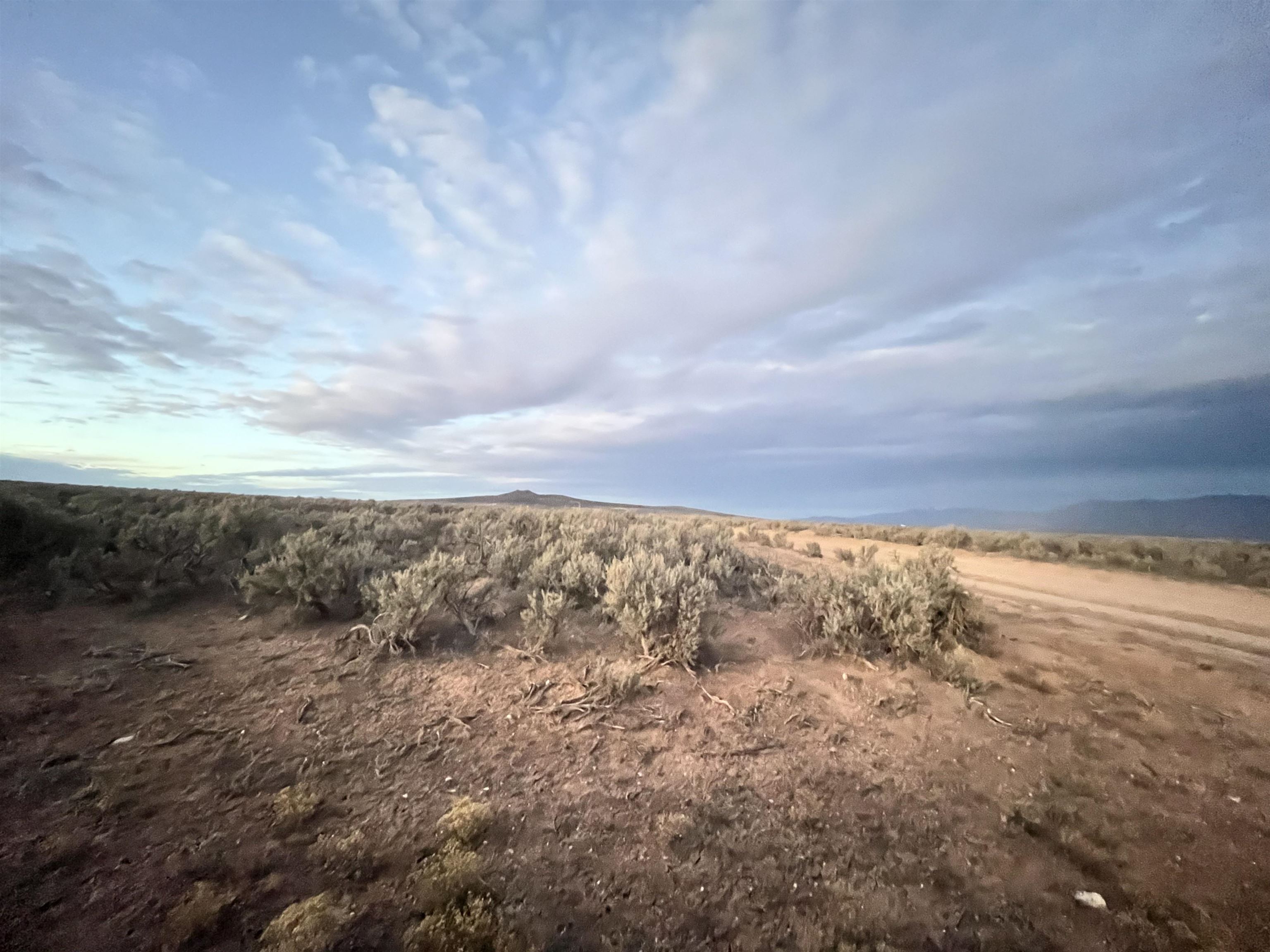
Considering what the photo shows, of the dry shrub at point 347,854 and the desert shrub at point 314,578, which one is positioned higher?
the desert shrub at point 314,578

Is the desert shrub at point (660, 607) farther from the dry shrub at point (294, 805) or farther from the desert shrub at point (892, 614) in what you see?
the dry shrub at point (294, 805)

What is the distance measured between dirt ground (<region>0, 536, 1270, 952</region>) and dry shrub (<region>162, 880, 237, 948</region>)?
0.05 feet

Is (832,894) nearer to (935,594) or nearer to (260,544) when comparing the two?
(935,594)

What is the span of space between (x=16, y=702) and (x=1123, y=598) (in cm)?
1555

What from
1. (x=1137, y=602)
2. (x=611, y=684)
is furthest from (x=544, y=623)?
(x=1137, y=602)

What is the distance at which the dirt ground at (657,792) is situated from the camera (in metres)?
2.90

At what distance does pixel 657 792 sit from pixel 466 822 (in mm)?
1371

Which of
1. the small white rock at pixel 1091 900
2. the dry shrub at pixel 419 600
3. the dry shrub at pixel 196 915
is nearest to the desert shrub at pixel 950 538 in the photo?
the dry shrub at pixel 419 600

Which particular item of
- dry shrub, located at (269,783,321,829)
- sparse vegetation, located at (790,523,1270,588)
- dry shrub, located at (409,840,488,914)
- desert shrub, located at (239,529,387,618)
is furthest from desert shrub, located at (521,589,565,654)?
sparse vegetation, located at (790,523,1270,588)

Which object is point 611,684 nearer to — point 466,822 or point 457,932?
point 466,822

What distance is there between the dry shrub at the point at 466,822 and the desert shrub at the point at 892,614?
4.25 metres

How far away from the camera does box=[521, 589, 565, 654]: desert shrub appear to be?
621 centimetres

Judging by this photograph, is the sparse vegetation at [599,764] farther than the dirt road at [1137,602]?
No

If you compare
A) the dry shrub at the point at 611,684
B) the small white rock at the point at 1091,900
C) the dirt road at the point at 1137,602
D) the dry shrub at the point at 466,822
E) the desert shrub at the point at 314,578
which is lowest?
the small white rock at the point at 1091,900
